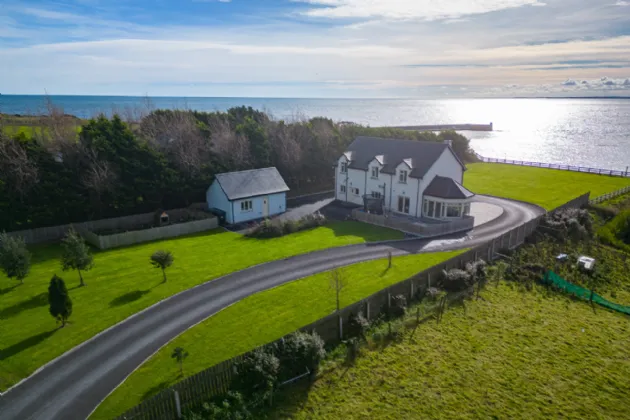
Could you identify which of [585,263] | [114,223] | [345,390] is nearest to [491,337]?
[345,390]

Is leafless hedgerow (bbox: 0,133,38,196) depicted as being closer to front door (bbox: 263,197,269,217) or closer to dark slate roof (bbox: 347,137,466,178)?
front door (bbox: 263,197,269,217)

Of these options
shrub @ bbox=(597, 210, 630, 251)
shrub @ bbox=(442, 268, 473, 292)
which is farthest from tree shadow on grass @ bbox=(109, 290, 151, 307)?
shrub @ bbox=(597, 210, 630, 251)

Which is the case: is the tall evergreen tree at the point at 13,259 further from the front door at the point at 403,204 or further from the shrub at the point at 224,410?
the front door at the point at 403,204

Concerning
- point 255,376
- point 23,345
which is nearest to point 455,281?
point 255,376

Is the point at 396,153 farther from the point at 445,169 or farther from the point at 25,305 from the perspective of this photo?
the point at 25,305

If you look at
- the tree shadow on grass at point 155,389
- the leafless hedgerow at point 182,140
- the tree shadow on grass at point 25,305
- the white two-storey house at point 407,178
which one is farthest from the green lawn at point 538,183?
the tree shadow on grass at point 25,305

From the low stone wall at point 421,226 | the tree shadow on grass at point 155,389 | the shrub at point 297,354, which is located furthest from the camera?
the low stone wall at point 421,226
